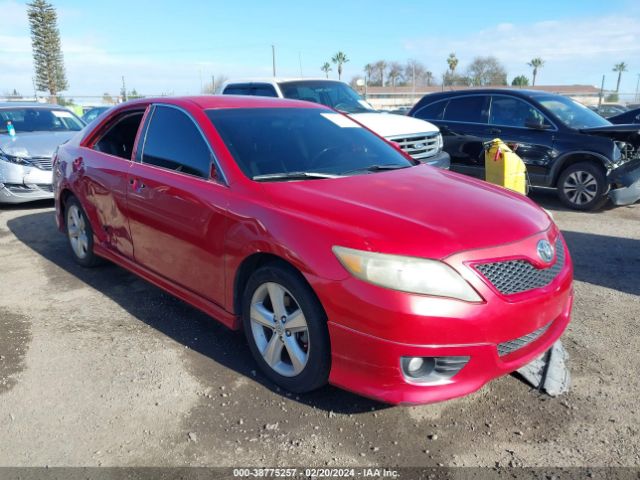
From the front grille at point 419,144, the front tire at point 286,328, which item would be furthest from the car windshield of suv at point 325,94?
the front tire at point 286,328

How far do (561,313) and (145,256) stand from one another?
113 inches

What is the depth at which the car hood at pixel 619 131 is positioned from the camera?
6.99 m

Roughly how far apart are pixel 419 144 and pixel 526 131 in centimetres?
182

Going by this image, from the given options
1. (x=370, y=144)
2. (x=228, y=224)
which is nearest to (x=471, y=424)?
(x=228, y=224)

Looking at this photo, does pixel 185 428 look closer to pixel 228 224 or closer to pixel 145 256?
pixel 228 224

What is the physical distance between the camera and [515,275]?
8.46 feet

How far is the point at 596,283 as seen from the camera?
4648 millimetres

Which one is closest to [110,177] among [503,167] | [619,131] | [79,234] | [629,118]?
[79,234]

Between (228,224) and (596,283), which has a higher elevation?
(228,224)

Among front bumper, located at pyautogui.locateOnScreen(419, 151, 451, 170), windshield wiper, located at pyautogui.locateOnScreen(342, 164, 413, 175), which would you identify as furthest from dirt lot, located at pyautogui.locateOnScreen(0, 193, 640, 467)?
front bumper, located at pyautogui.locateOnScreen(419, 151, 451, 170)

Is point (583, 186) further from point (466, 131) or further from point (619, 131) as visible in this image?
point (466, 131)

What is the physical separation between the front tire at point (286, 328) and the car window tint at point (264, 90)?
613 cm

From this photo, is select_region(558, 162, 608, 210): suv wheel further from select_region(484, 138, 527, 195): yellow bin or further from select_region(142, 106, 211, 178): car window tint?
select_region(142, 106, 211, 178): car window tint

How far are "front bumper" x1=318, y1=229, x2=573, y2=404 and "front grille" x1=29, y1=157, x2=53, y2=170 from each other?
6807 mm
